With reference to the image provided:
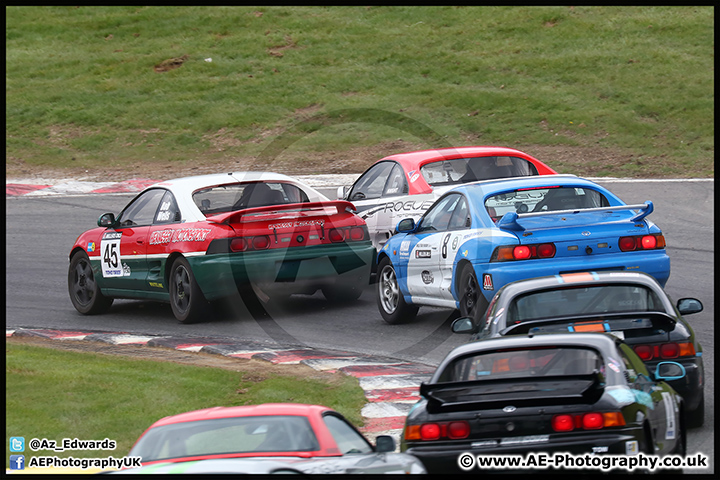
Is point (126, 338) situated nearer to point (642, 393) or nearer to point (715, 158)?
point (642, 393)

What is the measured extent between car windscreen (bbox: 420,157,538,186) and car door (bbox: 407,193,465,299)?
1595mm

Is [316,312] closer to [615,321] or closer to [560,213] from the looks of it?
[560,213]

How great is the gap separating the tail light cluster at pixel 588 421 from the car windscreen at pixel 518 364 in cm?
66

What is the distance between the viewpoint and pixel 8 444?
7285 mm

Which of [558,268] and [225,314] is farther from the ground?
[558,268]

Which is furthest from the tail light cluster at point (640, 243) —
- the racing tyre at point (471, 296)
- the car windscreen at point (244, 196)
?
the car windscreen at point (244, 196)

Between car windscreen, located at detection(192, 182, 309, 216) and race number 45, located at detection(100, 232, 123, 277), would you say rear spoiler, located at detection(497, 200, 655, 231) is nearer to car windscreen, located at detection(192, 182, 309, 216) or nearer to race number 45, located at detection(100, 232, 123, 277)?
car windscreen, located at detection(192, 182, 309, 216)

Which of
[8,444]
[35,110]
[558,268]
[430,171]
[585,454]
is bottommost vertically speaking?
[8,444]

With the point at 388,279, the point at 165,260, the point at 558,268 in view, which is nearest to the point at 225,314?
the point at 165,260

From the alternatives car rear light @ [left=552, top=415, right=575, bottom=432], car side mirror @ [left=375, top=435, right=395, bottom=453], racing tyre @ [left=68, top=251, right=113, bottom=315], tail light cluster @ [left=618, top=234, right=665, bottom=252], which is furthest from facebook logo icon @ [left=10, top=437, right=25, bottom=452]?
racing tyre @ [left=68, top=251, right=113, bottom=315]

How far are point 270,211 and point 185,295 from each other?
143 cm

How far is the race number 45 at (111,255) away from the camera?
41.4 ft

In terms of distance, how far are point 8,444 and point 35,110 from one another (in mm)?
27973

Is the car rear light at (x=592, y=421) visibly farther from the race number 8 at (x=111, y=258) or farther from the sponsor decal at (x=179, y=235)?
the race number 8 at (x=111, y=258)
